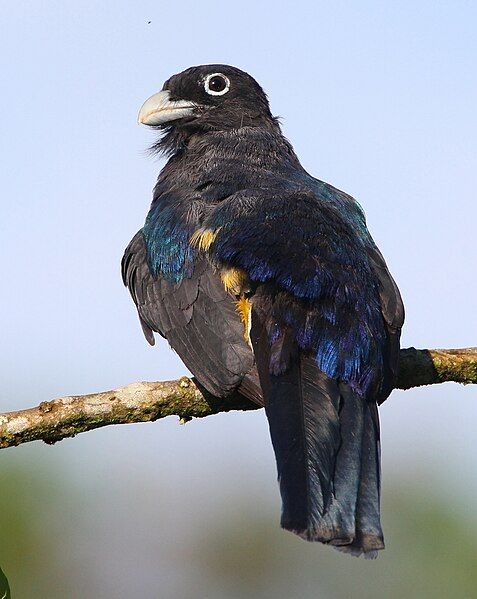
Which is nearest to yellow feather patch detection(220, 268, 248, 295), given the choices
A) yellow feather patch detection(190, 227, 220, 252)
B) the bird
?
the bird

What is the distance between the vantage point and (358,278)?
5.62 m

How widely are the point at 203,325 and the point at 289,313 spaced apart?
0.46m

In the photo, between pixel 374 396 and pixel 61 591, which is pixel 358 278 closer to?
pixel 374 396

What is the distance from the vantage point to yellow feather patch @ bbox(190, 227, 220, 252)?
5848 mm

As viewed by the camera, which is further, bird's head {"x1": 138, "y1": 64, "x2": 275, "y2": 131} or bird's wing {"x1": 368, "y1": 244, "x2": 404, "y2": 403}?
bird's head {"x1": 138, "y1": 64, "x2": 275, "y2": 131}

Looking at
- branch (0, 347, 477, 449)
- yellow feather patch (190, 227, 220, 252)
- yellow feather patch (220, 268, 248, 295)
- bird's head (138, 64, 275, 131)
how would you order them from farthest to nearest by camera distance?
bird's head (138, 64, 275, 131), yellow feather patch (190, 227, 220, 252), yellow feather patch (220, 268, 248, 295), branch (0, 347, 477, 449)

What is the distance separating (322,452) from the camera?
16.5ft

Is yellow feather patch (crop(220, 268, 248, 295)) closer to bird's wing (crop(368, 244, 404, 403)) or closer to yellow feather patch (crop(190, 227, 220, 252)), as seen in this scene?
yellow feather patch (crop(190, 227, 220, 252))

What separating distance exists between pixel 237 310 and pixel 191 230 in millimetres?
700

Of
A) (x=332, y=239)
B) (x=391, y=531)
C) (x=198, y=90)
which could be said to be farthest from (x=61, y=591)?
(x=332, y=239)

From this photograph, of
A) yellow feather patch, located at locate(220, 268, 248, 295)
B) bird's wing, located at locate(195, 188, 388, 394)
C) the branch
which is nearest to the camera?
the branch

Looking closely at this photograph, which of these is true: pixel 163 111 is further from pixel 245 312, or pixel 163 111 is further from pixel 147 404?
pixel 147 404

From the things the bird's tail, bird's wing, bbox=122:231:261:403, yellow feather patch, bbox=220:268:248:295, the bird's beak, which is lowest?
the bird's tail

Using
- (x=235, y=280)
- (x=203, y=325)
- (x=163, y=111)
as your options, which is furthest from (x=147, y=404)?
(x=163, y=111)
